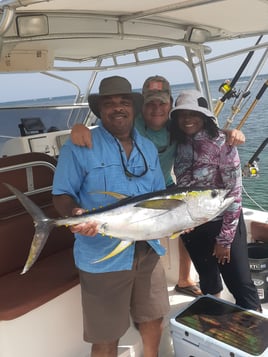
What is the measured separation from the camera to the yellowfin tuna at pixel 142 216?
1819mm

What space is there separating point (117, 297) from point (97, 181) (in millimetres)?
628

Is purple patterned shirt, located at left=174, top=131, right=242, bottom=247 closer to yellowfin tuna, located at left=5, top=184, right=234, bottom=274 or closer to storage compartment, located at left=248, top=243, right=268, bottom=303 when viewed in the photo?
yellowfin tuna, located at left=5, top=184, right=234, bottom=274

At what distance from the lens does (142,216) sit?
1858 millimetres

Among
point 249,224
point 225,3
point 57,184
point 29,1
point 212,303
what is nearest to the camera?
point 29,1

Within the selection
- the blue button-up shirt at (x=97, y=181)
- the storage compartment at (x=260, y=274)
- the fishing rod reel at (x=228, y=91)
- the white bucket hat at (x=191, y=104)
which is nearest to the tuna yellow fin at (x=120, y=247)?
the blue button-up shirt at (x=97, y=181)

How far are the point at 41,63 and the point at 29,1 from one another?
226 centimetres

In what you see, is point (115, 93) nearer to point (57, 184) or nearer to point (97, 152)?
point (97, 152)

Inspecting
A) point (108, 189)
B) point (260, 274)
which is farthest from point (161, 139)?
point (260, 274)

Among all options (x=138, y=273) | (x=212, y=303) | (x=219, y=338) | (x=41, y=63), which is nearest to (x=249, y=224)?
(x=212, y=303)

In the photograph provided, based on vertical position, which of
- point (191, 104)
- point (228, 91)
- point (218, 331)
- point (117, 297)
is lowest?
point (218, 331)

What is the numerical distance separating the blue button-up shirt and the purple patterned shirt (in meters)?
0.47

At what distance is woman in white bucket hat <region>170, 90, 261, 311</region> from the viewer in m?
2.42

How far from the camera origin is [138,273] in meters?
2.19

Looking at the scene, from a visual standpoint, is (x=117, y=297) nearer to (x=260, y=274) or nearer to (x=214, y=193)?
(x=214, y=193)
